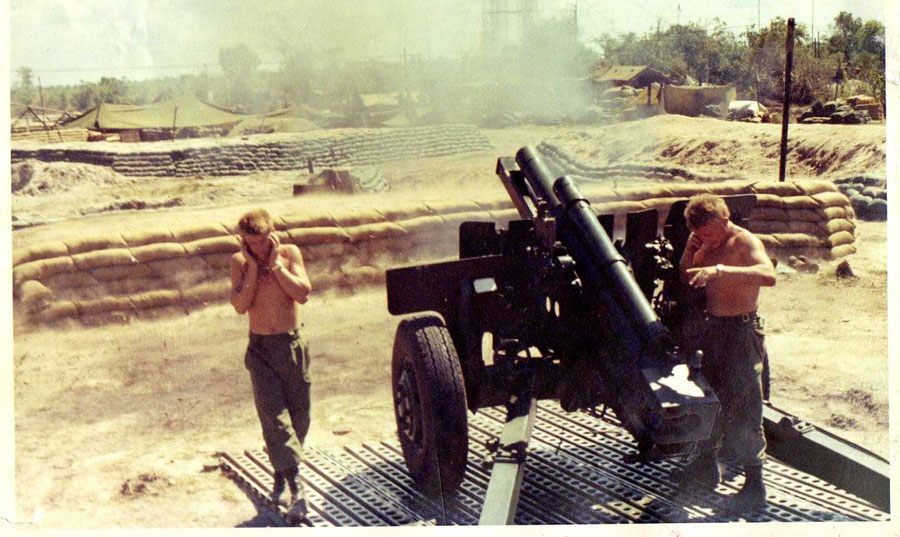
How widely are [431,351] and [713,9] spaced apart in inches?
216

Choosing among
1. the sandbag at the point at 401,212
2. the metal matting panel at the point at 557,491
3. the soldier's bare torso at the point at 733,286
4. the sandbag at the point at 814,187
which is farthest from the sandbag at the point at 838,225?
Result: the soldier's bare torso at the point at 733,286

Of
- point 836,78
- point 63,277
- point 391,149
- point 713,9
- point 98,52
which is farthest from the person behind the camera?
point 391,149

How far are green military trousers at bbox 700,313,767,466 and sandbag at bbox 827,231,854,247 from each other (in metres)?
5.94

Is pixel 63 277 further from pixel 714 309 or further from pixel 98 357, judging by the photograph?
pixel 714 309

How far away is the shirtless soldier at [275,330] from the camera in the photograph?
14.8 ft

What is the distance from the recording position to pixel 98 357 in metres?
7.23

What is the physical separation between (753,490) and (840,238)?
6.15 meters

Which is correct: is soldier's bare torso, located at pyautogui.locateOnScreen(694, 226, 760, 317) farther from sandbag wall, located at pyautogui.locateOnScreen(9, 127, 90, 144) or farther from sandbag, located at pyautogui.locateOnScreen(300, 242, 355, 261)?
sandbag wall, located at pyautogui.locateOnScreen(9, 127, 90, 144)

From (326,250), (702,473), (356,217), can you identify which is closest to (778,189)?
(356,217)

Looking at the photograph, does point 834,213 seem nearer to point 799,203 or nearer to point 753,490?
point 799,203

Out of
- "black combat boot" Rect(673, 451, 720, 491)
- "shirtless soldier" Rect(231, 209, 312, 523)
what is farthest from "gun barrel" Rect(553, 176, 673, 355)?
"shirtless soldier" Rect(231, 209, 312, 523)

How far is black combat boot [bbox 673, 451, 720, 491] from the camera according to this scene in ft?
16.1

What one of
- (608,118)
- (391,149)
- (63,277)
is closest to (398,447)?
(63,277)

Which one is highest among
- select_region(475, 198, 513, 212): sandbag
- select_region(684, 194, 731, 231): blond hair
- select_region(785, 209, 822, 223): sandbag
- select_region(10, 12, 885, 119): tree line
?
select_region(10, 12, 885, 119): tree line
